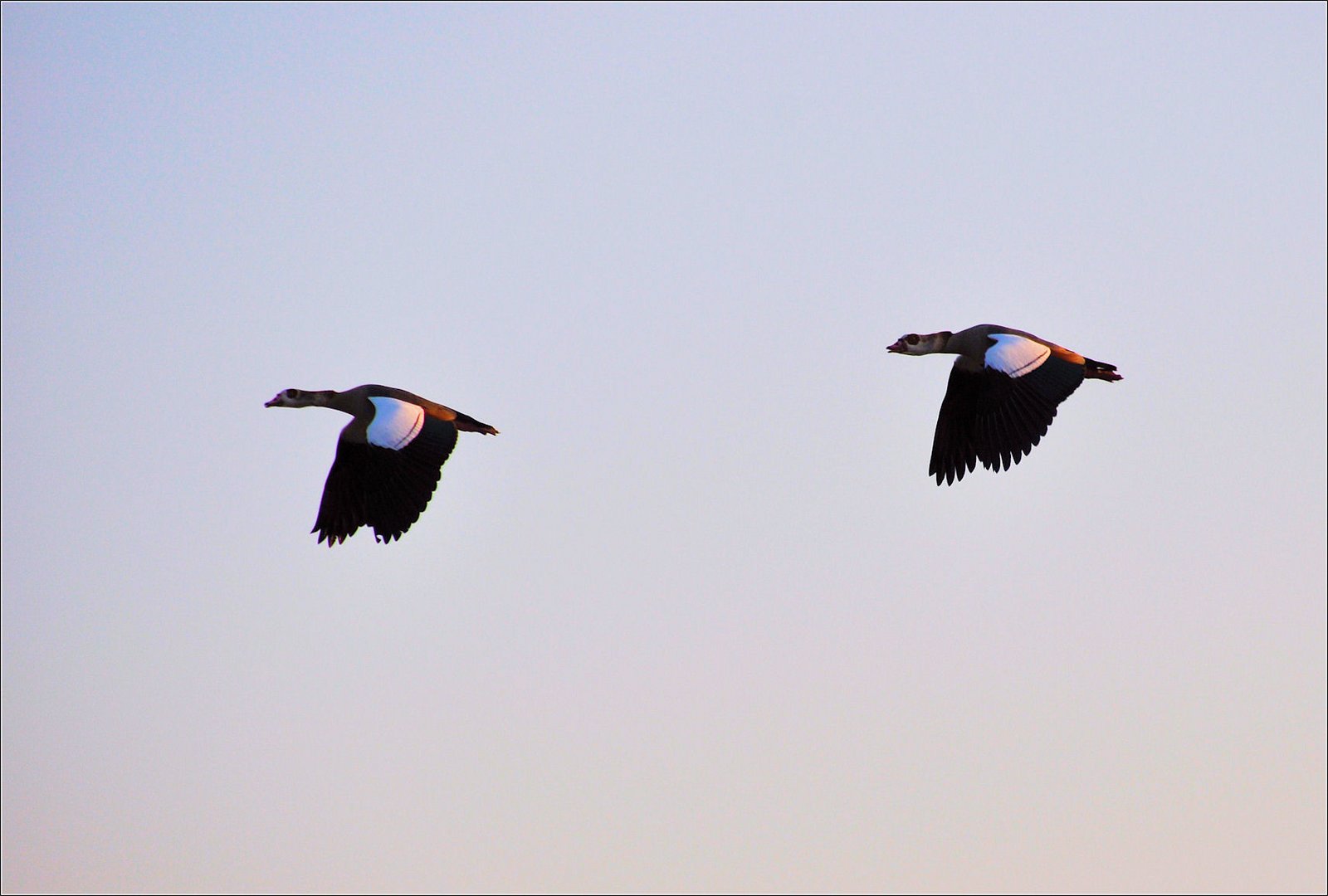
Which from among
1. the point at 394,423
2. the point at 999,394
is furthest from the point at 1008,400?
the point at 394,423

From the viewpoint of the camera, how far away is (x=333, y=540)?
42.6 meters

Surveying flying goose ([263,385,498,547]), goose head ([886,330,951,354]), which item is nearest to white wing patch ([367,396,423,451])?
flying goose ([263,385,498,547])

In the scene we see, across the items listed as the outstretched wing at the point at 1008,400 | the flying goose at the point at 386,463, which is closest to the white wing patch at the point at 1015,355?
the outstretched wing at the point at 1008,400

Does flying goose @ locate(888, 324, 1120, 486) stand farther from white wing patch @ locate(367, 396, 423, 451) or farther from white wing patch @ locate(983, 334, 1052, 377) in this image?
white wing patch @ locate(367, 396, 423, 451)

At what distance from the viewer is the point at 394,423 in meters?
42.3

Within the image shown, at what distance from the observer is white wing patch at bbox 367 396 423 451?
42094 mm

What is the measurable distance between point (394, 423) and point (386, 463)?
58cm

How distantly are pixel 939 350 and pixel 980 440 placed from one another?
2.17 m

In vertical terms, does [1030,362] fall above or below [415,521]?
above

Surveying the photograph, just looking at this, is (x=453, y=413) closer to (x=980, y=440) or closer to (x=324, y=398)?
(x=324, y=398)

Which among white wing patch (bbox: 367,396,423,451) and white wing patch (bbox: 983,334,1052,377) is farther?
white wing patch (bbox: 367,396,423,451)

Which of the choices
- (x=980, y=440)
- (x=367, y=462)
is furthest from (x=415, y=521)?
(x=980, y=440)

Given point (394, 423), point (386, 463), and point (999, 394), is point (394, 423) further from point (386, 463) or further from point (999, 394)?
point (999, 394)

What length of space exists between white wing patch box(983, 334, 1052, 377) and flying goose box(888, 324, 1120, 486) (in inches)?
0.4
